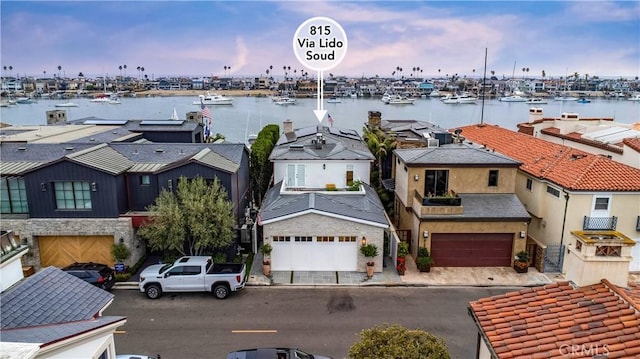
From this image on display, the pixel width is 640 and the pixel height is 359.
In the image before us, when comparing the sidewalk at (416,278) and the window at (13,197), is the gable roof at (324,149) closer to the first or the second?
the sidewalk at (416,278)

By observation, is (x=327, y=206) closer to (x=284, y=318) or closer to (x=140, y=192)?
(x=284, y=318)

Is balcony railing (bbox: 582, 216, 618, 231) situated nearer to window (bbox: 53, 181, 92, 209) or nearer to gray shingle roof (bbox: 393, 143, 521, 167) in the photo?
gray shingle roof (bbox: 393, 143, 521, 167)

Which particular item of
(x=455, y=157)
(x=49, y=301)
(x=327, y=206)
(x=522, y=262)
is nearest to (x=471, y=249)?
(x=522, y=262)

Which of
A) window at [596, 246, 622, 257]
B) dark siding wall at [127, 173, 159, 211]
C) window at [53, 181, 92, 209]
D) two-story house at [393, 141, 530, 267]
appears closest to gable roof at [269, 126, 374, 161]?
two-story house at [393, 141, 530, 267]

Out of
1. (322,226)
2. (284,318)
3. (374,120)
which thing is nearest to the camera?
(284,318)

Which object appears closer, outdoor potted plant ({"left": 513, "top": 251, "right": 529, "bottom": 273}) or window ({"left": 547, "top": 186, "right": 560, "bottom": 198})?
outdoor potted plant ({"left": 513, "top": 251, "right": 529, "bottom": 273})

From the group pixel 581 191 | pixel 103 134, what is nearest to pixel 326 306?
pixel 581 191

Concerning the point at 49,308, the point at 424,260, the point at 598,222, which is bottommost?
the point at 424,260
